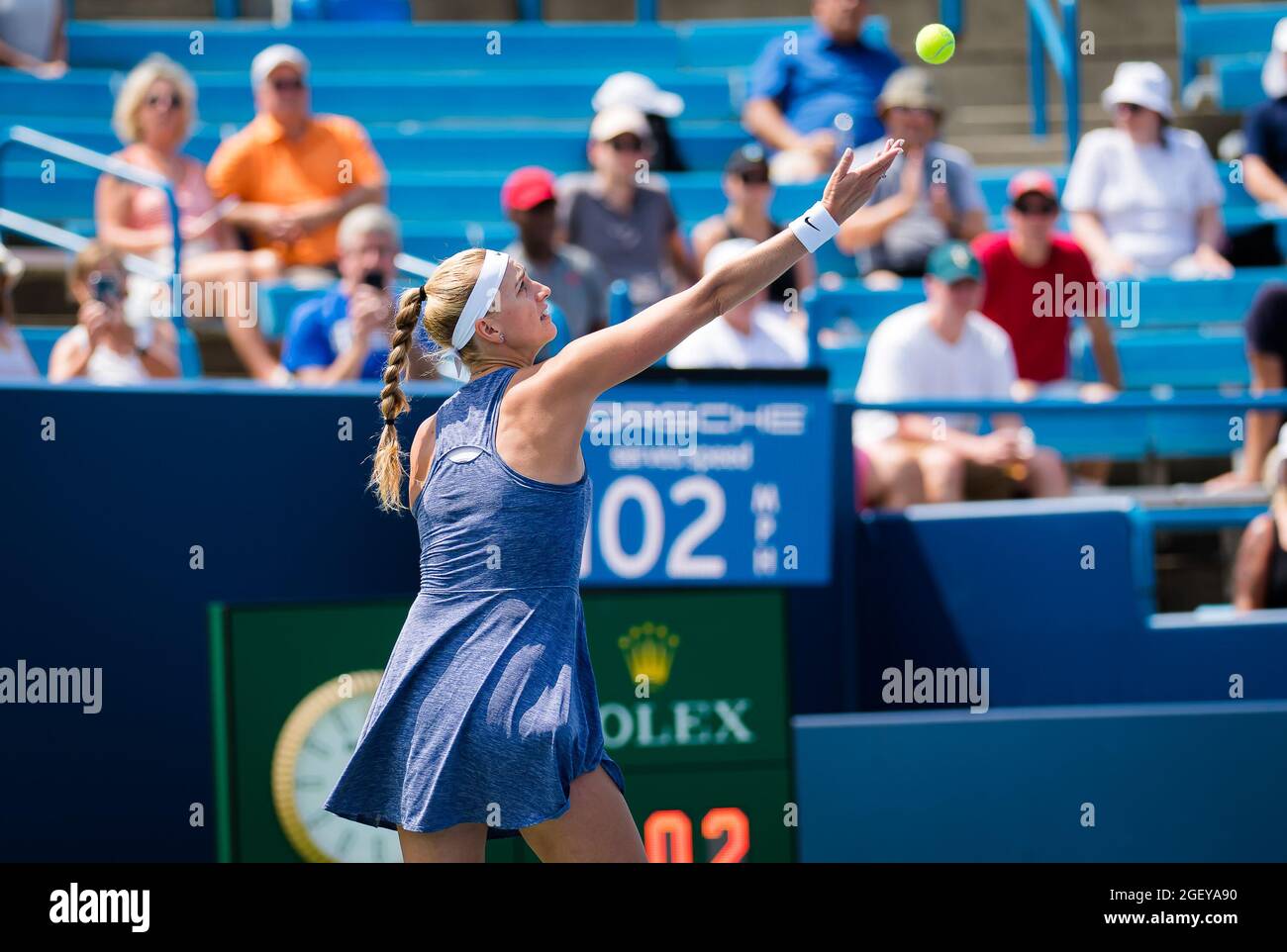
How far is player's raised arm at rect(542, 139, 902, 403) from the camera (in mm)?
3795

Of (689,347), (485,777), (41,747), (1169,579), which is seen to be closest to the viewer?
(485,777)

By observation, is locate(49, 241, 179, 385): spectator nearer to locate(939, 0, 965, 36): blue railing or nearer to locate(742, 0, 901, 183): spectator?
locate(742, 0, 901, 183): spectator

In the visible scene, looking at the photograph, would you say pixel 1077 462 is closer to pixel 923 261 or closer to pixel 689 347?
pixel 923 261

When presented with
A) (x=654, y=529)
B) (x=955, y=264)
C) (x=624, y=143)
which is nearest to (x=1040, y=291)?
(x=955, y=264)

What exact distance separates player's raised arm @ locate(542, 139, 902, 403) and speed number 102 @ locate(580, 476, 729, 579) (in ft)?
7.45

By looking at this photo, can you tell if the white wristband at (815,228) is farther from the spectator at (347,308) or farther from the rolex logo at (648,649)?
the spectator at (347,308)

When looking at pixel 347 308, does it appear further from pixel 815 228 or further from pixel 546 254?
pixel 815 228

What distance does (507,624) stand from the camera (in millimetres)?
3895

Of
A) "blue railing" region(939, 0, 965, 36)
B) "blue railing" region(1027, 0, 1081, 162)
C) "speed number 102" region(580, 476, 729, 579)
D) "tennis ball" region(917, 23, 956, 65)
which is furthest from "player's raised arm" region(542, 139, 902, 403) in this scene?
"blue railing" region(939, 0, 965, 36)

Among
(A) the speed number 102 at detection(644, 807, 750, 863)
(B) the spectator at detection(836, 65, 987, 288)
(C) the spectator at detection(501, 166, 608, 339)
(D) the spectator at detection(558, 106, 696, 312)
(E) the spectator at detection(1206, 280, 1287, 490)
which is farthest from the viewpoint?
(B) the spectator at detection(836, 65, 987, 288)

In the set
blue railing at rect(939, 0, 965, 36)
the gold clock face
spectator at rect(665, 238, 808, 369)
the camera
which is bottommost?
the gold clock face

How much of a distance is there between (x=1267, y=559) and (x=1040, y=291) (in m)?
1.69
